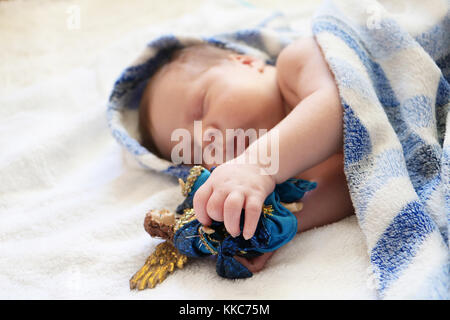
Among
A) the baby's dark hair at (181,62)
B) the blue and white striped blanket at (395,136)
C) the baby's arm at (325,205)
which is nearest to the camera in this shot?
the blue and white striped blanket at (395,136)

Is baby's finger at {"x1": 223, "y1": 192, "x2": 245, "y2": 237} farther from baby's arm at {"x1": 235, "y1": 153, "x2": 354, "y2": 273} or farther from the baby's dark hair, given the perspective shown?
the baby's dark hair

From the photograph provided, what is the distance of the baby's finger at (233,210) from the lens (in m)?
0.56

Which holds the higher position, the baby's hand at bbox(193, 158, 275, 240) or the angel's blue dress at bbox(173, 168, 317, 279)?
the baby's hand at bbox(193, 158, 275, 240)

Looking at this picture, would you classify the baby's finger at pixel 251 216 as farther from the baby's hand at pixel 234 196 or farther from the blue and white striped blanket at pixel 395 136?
the blue and white striped blanket at pixel 395 136

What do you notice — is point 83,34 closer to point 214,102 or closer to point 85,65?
point 85,65

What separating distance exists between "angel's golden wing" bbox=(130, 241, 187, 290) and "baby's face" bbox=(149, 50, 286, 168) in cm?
21

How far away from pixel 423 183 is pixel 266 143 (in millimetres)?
240

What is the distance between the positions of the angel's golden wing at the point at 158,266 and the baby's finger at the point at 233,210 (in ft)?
0.48

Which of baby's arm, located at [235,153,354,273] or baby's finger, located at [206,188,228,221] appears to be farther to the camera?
baby's arm, located at [235,153,354,273]

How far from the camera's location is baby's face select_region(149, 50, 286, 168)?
827 mm

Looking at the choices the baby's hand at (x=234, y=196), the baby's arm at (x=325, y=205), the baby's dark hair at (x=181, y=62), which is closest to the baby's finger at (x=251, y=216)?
the baby's hand at (x=234, y=196)

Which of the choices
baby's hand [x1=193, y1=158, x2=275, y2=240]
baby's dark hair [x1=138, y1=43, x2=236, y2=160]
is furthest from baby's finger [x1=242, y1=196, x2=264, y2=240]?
baby's dark hair [x1=138, y1=43, x2=236, y2=160]
